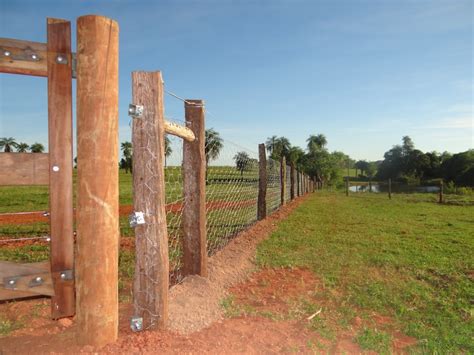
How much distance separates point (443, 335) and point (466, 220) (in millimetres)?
10434

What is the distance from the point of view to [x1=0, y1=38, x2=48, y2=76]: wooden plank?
7.35 ft

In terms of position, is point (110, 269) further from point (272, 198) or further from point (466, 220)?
point (466, 220)

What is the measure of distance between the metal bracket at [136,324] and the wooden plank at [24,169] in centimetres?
123

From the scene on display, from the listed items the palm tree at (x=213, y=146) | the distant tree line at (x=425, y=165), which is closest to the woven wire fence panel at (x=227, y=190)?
the palm tree at (x=213, y=146)

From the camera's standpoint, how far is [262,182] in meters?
9.25

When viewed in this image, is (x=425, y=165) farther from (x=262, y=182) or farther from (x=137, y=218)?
(x=137, y=218)

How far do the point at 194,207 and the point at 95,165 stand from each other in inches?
70.1

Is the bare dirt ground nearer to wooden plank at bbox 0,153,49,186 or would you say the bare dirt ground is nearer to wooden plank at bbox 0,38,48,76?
wooden plank at bbox 0,153,49,186

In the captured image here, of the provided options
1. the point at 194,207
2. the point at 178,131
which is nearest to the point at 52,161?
the point at 178,131

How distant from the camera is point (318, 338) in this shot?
306 centimetres

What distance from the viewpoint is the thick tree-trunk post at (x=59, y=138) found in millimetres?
2334

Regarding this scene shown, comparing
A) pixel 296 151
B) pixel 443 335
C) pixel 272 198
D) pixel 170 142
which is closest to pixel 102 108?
pixel 170 142

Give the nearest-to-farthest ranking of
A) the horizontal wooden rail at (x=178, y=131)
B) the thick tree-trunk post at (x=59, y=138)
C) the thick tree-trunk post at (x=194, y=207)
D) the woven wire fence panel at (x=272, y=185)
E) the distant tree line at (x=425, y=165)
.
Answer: the thick tree-trunk post at (x=59, y=138) < the horizontal wooden rail at (x=178, y=131) < the thick tree-trunk post at (x=194, y=207) < the woven wire fence panel at (x=272, y=185) < the distant tree line at (x=425, y=165)

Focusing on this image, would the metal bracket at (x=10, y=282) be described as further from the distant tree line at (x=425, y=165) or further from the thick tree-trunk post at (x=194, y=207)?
the distant tree line at (x=425, y=165)
